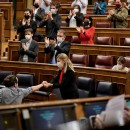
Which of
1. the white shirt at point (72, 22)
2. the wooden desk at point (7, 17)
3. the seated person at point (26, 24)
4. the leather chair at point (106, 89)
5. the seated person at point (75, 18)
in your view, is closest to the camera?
the leather chair at point (106, 89)

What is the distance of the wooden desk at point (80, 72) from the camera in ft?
13.1

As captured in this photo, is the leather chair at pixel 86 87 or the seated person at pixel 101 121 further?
the leather chair at pixel 86 87

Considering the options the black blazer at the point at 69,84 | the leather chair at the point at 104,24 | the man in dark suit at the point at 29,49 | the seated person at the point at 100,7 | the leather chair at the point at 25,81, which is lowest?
the leather chair at the point at 25,81

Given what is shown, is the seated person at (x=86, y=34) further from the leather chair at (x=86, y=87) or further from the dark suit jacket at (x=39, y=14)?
the leather chair at (x=86, y=87)

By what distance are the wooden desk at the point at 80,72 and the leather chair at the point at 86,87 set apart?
16 cm

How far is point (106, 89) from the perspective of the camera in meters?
3.92

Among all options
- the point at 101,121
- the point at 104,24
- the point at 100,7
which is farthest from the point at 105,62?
the point at 101,121

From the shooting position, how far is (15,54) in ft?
18.6

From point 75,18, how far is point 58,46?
149 centimetres

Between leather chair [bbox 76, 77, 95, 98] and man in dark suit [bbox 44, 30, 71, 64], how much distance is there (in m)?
0.72

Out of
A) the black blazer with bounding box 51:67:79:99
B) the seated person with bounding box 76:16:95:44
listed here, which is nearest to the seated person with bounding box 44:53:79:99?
the black blazer with bounding box 51:67:79:99

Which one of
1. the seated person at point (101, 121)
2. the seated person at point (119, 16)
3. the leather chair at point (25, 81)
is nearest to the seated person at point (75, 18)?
the seated person at point (119, 16)

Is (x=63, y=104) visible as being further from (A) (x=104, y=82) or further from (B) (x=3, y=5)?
(B) (x=3, y=5)

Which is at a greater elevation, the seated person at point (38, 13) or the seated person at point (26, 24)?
the seated person at point (38, 13)
